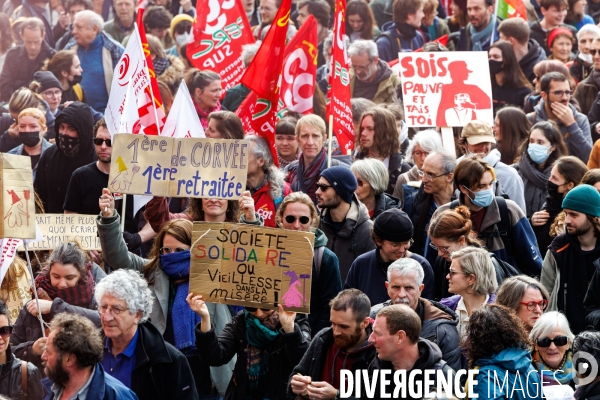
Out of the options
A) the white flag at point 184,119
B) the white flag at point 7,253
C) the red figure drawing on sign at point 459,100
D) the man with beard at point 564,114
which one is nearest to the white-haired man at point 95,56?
the red figure drawing on sign at point 459,100

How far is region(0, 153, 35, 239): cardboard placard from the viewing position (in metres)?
8.52

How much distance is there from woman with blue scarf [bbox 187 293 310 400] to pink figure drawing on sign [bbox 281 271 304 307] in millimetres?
57

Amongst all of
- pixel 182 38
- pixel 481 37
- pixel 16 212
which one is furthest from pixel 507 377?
pixel 182 38

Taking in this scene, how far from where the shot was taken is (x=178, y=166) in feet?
29.5

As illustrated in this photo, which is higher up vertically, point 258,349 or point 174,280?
point 174,280

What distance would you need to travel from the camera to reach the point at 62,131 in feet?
36.9

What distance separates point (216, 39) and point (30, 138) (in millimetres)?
3238

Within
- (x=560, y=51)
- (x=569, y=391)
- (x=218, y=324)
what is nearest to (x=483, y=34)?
(x=560, y=51)

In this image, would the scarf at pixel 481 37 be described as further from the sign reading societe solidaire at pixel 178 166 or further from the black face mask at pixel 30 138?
the sign reading societe solidaire at pixel 178 166

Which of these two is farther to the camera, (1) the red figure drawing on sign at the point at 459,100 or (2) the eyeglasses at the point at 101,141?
(1) the red figure drawing on sign at the point at 459,100

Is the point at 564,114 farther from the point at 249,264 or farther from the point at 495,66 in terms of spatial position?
the point at 249,264

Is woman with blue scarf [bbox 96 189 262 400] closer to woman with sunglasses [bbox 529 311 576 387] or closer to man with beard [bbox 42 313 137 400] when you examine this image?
man with beard [bbox 42 313 137 400]

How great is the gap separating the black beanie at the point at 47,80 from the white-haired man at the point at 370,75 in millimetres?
3191

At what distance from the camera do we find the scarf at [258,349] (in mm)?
7727
